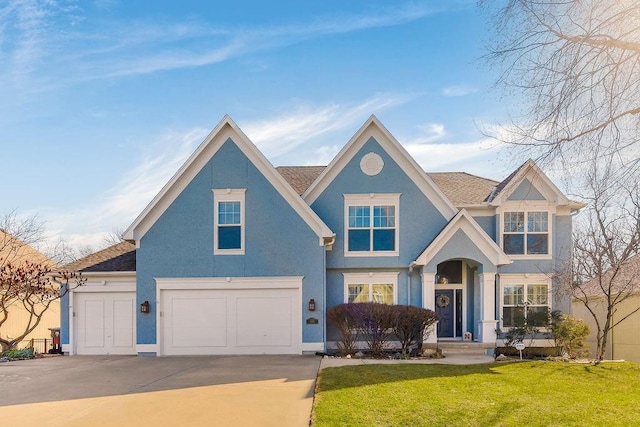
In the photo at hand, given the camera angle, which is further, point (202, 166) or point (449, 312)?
point (449, 312)

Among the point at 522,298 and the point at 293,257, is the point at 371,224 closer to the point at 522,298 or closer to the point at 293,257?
the point at 293,257

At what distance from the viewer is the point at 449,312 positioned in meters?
17.5

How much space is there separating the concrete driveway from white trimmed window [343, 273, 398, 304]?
3478 millimetres

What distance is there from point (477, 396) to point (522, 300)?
9.72 meters

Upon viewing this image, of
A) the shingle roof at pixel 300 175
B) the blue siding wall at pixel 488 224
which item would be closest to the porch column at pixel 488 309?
the blue siding wall at pixel 488 224

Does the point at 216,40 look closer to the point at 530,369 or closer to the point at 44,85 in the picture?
the point at 44,85

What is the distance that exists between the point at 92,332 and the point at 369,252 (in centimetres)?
983

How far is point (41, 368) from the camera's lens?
13039mm

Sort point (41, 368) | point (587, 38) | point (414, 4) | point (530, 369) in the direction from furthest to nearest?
Result: point (41, 368)
point (530, 369)
point (414, 4)
point (587, 38)

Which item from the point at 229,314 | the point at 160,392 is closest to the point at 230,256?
the point at 229,314

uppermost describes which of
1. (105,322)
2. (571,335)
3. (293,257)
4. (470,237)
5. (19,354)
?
(470,237)

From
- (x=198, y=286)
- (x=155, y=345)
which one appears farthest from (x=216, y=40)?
(x=155, y=345)

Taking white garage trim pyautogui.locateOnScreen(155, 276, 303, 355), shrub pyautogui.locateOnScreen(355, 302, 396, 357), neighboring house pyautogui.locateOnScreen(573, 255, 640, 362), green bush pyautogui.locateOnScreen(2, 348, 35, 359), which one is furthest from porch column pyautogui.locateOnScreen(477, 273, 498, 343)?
green bush pyautogui.locateOnScreen(2, 348, 35, 359)

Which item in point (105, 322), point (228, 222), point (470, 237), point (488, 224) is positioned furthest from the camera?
point (488, 224)
